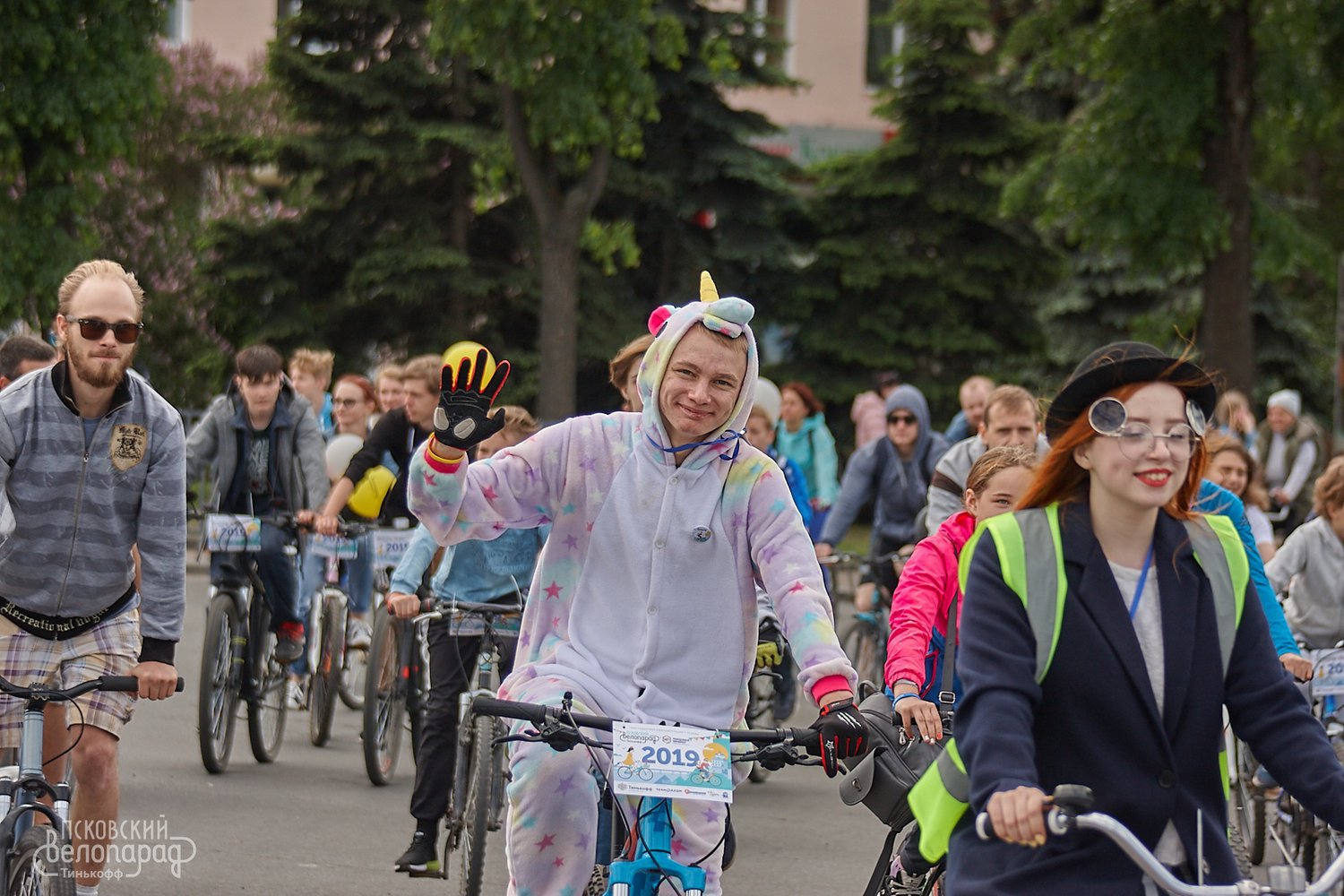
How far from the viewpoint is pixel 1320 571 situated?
835 cm

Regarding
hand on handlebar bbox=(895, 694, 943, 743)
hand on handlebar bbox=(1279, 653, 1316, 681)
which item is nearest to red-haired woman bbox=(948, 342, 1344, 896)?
hand on handlebar bbox=(895, 694, 943, 743)

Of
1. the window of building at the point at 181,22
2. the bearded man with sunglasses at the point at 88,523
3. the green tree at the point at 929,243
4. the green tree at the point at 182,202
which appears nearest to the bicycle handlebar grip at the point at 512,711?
the bearded man with sunglasses at the point at 88,523

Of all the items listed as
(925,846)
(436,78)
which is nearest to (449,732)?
(925,846)

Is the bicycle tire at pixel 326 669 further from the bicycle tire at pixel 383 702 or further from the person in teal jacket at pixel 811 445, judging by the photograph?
the person in teal jacket at pixel 811 445

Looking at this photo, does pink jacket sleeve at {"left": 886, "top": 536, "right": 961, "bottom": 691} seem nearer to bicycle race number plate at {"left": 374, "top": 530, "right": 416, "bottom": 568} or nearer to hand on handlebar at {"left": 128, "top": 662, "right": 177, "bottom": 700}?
hand on handlebar at {"left": 128, "top": 662, "right": 177, "bottom": 700}

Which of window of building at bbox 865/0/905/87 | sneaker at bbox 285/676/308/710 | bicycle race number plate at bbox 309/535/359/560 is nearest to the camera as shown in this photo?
sneaker at bbox 285/676/308/710

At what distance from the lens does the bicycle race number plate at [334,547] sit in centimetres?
1129

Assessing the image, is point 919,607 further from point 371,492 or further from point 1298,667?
point 371,492

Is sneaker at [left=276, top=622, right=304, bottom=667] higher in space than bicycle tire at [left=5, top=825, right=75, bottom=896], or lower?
higher

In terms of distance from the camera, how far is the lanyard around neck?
3613 millimetres

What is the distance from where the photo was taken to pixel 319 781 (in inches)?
397

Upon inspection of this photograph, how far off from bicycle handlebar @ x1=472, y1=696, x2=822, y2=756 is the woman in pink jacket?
122 cm

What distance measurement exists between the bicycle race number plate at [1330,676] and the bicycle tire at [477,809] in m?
3.28

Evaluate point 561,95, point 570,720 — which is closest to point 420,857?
point 570,720
